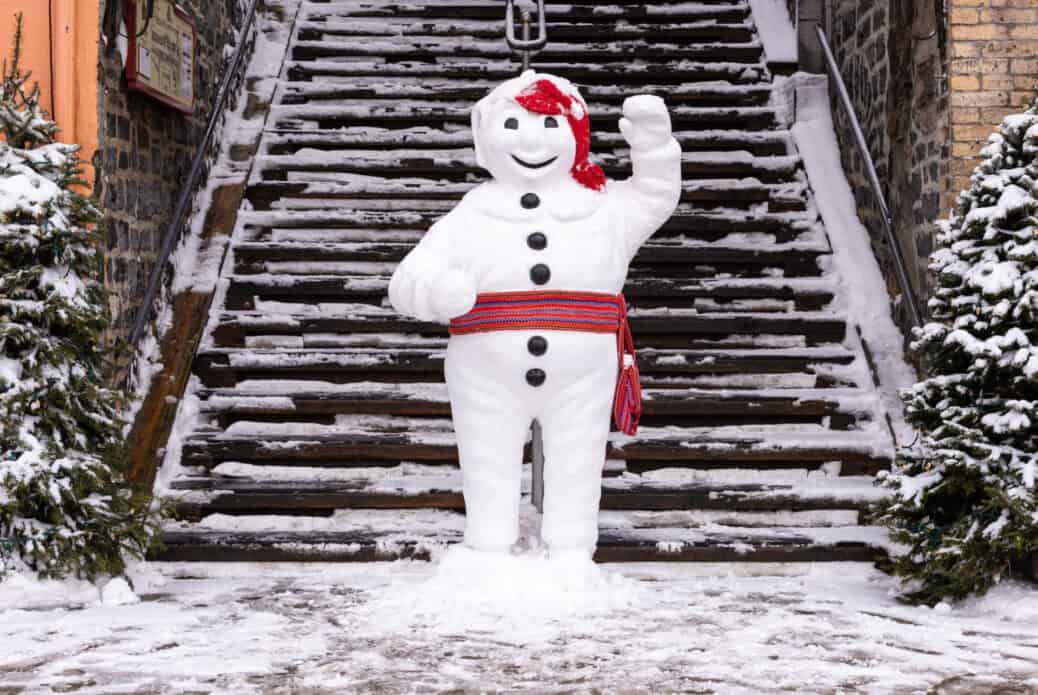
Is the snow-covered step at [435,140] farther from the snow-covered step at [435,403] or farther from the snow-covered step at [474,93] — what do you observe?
the snow-covered step at [435,403]

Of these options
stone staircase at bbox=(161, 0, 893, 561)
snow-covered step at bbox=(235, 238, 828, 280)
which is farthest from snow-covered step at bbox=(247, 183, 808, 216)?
snow-covered step at bbox=(235, 238, 828, 280)

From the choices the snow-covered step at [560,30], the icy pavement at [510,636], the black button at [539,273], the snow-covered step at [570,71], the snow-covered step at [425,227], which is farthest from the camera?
the snow-covered step at [560,30]

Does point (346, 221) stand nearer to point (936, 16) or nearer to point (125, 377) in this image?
point (125, 377)

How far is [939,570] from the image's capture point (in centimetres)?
409

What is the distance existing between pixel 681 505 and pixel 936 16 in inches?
96.4

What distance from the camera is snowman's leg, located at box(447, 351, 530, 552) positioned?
415 cm

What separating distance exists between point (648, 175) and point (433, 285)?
87 cm

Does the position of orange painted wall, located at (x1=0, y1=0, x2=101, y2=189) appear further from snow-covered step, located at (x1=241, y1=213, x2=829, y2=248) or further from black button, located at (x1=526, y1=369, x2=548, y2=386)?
black button, located at (x1=526, y1=369, x2=548, y2=386)

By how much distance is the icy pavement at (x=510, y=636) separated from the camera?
3262 millimetres

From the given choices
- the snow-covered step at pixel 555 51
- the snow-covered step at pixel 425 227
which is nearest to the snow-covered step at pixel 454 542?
the snow-covered step at pixel 425 227

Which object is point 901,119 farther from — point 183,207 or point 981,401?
point 183,207

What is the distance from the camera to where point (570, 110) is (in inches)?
164

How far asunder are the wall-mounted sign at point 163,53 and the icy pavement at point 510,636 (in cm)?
243

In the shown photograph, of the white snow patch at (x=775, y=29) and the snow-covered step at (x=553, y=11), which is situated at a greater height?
the snow-covered step at (x=553, y=11)
